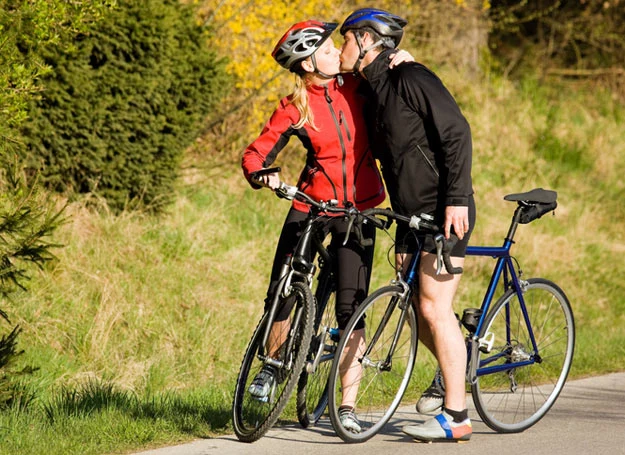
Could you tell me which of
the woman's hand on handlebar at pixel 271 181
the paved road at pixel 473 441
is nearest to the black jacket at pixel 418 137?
the woman's hand on handlebar at pixel 271 181

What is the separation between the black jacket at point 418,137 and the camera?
5.09 meters

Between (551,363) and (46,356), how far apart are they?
11.2ft

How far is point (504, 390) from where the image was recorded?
5887 mm

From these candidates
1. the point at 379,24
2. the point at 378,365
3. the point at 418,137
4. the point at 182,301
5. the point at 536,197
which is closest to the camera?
the point at 418,137

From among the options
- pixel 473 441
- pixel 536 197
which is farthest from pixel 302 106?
pixel 473 441

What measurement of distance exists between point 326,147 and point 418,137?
0.46m

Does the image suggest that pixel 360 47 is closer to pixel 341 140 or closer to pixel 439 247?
pixel 341 140

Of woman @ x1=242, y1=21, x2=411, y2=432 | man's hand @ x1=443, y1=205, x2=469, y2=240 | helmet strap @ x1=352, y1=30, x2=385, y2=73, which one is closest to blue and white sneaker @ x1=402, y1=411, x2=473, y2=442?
woman @ x1=242, y1=21, x2=411, y2=432

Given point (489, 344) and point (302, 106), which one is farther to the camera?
point (489, 344)

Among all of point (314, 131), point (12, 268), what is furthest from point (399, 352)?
point (12, 268)

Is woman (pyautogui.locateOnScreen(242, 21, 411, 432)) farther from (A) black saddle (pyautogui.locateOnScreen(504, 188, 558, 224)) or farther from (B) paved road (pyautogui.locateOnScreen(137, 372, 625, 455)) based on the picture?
(A) black saddle (pyautogui.locateOnScreen(504, 188, 558, 224))

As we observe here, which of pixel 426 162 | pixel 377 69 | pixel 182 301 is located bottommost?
pixel 182 301

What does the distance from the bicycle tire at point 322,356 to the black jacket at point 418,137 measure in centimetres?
59

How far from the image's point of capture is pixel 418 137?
5.18m
